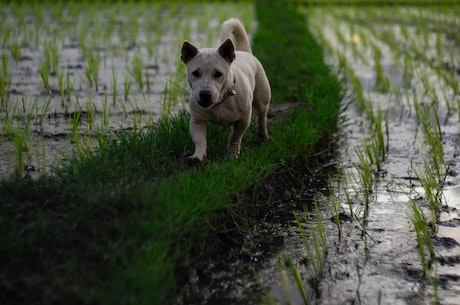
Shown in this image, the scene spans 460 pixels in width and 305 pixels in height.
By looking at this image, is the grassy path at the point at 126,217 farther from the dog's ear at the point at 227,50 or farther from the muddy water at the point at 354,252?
the dog's ear at the point at 227,50

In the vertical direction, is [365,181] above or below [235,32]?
below

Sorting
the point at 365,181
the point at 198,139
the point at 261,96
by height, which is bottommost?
the point at 365,181

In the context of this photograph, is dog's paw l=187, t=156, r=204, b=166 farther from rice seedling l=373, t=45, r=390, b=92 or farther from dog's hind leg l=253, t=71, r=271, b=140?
rice seedling l=373, t=45, r=390, b=92

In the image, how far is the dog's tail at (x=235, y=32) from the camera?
447cm

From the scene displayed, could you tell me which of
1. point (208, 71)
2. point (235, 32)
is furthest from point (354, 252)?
point (235, 32)

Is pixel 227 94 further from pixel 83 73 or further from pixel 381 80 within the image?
pixel 381 80

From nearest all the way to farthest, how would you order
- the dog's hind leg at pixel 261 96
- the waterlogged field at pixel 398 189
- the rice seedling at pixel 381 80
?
the waterlogged field at pixel 398 189 < the dog's hind leg at pixel 261 96 < the rice seedling at pixel 381 80

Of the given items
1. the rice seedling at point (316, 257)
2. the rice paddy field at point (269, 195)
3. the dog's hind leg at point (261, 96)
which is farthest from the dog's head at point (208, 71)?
the rice seedling at point (316, 257)

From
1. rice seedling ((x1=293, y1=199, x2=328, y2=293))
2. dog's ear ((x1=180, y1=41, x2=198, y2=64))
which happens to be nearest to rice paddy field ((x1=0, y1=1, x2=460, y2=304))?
rice seedling ((x1=293, y1=199, x2=328, y2=293))

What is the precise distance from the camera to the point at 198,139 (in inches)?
147

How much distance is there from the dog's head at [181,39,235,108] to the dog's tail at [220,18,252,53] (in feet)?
2.37

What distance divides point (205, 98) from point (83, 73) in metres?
3.95

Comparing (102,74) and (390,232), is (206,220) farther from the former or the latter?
(102,74)

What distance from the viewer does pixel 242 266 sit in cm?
312
